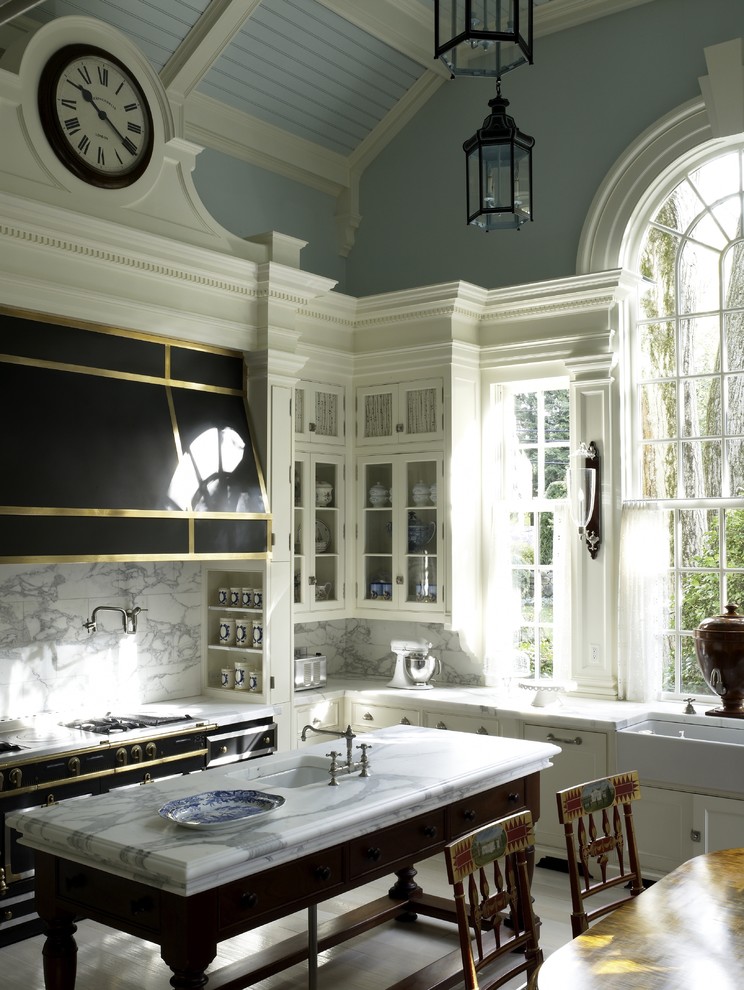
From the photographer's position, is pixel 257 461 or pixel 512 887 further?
pixel 257 461

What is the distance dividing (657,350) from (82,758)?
408 cm

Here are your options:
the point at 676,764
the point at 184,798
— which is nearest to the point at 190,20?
the point at 184,798

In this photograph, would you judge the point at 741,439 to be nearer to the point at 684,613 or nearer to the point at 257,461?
the point at 684,613

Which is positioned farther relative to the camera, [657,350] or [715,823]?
[657,350]

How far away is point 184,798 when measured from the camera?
132 inches

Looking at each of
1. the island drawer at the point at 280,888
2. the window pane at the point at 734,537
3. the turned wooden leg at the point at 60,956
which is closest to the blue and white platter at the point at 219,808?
the island drawer at the point at 280,888

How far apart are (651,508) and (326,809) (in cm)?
332

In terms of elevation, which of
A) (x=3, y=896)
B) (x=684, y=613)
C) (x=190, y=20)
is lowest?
(x=3, y=896)

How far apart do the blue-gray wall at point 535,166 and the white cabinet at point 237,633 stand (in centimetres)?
229

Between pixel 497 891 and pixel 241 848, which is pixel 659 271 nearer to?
pixel 497 891

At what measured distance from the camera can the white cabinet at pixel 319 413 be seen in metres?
6.43

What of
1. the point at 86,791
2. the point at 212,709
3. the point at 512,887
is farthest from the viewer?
the point at 212,709

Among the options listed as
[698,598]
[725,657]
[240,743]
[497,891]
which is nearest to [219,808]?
[497,891]

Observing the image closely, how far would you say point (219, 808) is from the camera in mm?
3309
